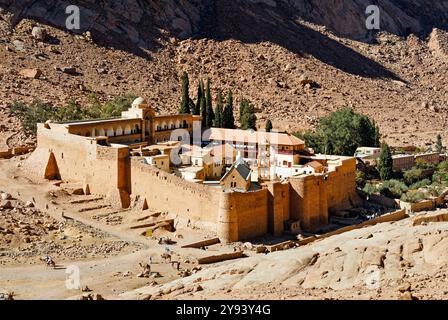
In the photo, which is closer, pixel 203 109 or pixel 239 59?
pixel 203 109

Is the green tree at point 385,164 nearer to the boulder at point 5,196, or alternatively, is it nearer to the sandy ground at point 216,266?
the sandy ground at point 216,266

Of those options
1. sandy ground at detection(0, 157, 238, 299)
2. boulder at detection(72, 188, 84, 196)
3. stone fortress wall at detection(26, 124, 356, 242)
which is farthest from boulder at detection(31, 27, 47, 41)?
boulder at detection(72, 188, 84, 196)

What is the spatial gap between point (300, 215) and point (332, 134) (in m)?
17.5

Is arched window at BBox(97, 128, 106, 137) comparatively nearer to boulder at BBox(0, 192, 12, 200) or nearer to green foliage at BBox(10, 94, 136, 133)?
green foliage at BBox(10, 94, 136, 133)

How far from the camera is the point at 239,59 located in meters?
74.6

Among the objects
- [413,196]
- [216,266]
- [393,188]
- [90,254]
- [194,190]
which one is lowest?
[216,266]

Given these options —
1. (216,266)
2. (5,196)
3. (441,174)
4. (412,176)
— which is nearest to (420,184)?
(412,176)

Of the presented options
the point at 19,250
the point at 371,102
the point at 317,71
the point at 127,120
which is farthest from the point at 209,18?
the point at 19,250

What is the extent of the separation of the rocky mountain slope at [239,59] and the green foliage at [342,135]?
22.0 ft

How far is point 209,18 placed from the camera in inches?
3147

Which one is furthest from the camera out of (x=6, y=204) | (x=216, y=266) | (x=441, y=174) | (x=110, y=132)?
(x=441, y=174)

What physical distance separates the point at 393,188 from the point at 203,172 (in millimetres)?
13261

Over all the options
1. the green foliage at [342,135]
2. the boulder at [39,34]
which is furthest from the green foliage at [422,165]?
the boulder at [39,34]

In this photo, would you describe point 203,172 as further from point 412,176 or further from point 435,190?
point 412,176
